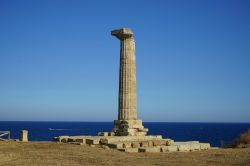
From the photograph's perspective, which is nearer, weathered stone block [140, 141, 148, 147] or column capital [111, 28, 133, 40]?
weathered stone block [140, 141, 148, 147]

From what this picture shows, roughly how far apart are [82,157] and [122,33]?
1152 cm

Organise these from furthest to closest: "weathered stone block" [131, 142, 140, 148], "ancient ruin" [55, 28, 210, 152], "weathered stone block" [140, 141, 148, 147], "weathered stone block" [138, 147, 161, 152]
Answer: "ancient ruin" [55, 28, 210, 152] < "weathered stone block" [140, 141, 148, 147] < "weathered stone block" [131, 142, 140, 148] < "weathered stone block" [138, 147, 161, 152]

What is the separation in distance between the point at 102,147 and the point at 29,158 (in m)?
6.07

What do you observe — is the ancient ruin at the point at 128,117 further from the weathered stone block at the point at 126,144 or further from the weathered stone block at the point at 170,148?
the weathered stone block at the point at 126,144

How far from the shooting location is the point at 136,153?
21.1 meters

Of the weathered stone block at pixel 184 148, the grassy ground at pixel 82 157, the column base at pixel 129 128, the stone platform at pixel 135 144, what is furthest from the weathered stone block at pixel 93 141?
the weathered stone block at pixel 184 148

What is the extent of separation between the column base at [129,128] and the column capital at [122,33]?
5.75 metres

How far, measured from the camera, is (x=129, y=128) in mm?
26062

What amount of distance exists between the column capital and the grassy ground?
9.18 m

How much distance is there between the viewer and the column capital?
26.8 m

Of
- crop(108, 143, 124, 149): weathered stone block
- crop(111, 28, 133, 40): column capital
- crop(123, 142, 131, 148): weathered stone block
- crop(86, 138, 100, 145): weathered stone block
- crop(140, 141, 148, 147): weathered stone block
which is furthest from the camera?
crop(111, 28, 133, 40): column capital

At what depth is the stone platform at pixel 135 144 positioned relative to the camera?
73.0 feet

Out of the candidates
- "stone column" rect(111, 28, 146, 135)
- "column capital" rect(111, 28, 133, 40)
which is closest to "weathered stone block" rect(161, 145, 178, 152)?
"stone column" rect(111, 28, 146, 135)

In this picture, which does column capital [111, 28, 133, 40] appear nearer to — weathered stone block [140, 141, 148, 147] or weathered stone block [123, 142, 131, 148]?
weathered stone block [140, 141, 148, 147]
